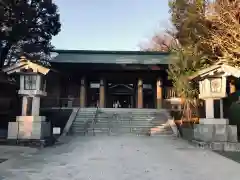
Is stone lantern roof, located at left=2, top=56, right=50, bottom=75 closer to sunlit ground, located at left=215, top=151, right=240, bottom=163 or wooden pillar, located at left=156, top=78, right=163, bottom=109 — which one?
sunlit ground, located at left=215, top=151, right=240, bottom=163

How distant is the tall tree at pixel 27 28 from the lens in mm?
18156

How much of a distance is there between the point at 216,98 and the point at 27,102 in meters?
9.04

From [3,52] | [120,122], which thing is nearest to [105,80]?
[120,122]

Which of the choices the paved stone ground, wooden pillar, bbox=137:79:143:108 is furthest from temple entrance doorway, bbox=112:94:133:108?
the paved stone ground

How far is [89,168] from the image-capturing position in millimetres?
7047

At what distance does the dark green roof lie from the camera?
988 inches

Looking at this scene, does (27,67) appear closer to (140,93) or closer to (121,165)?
(121,165)

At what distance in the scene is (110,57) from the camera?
27.6 m

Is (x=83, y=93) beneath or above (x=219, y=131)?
above

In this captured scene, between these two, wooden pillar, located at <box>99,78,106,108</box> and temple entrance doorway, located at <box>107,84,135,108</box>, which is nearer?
wooden pillar, located at <box>99,78,106,108</box>

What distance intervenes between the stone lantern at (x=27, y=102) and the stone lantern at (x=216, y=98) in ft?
24.6

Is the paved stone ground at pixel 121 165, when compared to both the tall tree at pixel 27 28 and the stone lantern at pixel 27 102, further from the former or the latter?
the tall tree at pixel 27 28

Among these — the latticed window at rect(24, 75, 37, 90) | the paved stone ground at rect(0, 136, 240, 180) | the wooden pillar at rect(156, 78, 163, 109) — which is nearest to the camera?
the paved stone ground at rect(0, 136, 240, 180)

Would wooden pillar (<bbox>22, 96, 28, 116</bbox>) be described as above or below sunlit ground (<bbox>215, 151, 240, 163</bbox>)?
above
